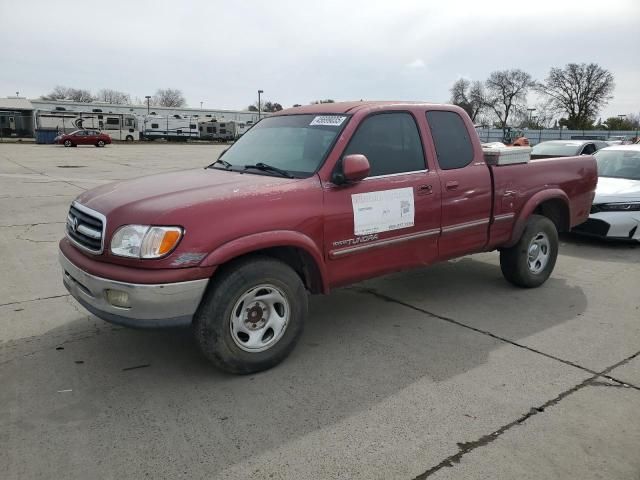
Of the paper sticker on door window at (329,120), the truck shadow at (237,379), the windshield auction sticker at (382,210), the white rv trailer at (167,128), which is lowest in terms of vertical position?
the truck shadow at (237,379)

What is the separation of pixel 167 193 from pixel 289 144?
1193 millimetres

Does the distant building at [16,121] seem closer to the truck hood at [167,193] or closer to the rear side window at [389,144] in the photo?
the truck hood at [167,193]

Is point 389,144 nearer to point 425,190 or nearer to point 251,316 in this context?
point 425,190

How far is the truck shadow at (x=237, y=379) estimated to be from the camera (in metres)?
2.99

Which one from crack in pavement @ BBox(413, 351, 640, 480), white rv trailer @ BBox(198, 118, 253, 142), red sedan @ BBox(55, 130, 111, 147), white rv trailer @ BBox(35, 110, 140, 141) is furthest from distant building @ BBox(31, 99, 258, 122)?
crack in pavement @ BBox(413, 351, 640, 480)

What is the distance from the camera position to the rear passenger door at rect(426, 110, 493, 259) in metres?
4.71

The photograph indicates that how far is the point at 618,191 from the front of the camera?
26.1 feet

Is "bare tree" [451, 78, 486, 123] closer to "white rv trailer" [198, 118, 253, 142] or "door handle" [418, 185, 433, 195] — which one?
"white rv trailer" [198, 118, 253, 142]

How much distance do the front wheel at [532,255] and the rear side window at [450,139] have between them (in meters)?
1.19

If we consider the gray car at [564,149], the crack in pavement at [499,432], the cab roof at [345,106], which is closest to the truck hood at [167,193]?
the cab roof at [345,106]

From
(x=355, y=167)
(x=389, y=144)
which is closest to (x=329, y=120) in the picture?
(x=389, y=144)

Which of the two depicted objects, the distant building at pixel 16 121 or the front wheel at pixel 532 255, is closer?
the front wheel at pixel 532 255

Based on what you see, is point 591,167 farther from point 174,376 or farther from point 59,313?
point 59,313

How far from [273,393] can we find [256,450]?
63 centimetres
